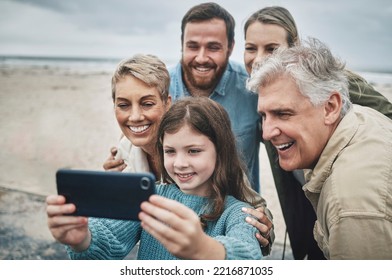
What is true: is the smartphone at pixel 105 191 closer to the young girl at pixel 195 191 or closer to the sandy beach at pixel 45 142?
the young girl at pixel 195 191

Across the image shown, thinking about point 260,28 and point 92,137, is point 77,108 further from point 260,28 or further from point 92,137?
point 260,28

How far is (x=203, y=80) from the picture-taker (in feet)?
6.41

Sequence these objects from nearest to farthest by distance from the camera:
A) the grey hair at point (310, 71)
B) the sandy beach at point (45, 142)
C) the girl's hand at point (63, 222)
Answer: the girl's hand at point (63, 222)
the grey hair at point (310, 71)
the sandy beach at point (45, 142)

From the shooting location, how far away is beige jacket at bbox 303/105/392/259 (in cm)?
116

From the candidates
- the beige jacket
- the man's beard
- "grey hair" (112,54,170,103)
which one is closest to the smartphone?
the beige jacket

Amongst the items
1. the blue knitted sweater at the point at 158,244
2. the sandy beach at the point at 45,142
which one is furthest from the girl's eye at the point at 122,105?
the sandy beach at the point at 45,142

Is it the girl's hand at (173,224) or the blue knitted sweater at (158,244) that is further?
the blue knitted sweater at (158,244)

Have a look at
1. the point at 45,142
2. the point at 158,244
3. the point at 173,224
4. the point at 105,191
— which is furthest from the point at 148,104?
the point at 45,142

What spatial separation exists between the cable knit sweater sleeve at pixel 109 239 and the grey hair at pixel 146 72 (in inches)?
20.7

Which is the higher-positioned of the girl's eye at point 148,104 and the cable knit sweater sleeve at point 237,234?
the girl's eye at point 148,104

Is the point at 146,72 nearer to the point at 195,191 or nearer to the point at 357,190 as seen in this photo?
the point at 195,191

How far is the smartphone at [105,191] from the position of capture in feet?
3.26

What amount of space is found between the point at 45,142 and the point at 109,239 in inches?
123

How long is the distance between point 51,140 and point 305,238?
2993 millimetres
